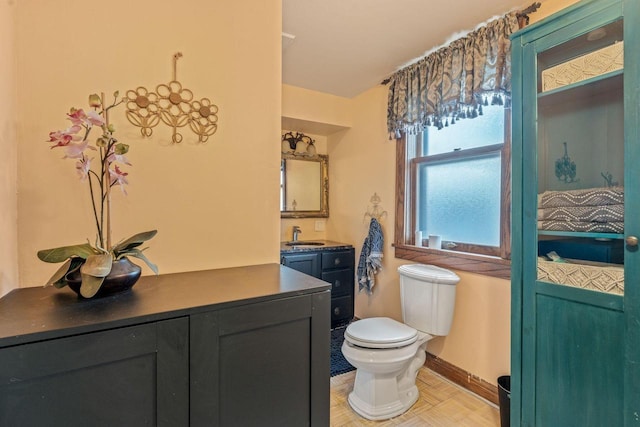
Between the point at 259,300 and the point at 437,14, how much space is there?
A: 1852 millimetres

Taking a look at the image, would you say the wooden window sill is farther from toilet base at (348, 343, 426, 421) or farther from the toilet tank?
toilet base at (348, 343, 426, 421)

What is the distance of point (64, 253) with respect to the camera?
→ 81cm

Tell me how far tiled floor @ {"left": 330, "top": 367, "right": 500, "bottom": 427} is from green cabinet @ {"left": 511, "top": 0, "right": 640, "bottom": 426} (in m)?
0.37

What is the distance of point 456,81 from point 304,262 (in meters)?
1.82

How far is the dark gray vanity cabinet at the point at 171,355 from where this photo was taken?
63cm

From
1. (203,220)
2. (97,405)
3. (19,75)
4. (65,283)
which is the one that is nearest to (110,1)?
(19,75)

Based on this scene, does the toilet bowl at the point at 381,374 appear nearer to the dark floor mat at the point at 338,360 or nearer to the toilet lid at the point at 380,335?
the toilet lid at the point at 380,335

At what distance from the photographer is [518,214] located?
1389 mm

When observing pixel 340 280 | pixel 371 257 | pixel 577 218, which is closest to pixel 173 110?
pixel 577 218

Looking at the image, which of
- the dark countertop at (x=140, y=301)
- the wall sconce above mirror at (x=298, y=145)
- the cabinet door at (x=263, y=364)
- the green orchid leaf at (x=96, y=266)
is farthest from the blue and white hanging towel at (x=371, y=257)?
the green orchid leaf at (x=96, y=266)

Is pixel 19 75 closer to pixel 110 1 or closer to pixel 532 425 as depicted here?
pixel 110 1

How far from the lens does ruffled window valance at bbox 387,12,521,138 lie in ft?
5.60

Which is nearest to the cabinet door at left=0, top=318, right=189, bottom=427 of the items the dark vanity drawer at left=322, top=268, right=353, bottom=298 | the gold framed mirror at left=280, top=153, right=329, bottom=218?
the dark vanity drawer at left=322, top=268, right=353, bottom=298

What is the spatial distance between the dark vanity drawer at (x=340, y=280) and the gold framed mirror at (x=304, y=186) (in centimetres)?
71
